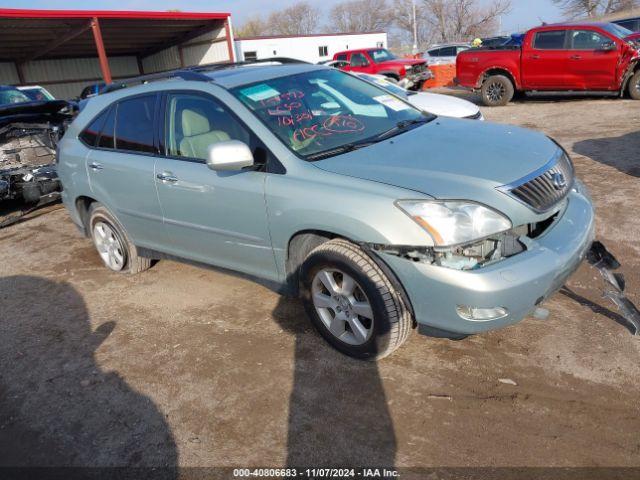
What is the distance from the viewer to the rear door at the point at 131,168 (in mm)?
4121

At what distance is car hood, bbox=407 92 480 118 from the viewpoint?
7004 millimetres

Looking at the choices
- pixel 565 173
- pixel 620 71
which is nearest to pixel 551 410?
pixel 565 173

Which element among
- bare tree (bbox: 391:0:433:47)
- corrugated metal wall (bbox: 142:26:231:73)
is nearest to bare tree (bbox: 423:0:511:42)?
bare tree (bbox: 391:0:433:47)

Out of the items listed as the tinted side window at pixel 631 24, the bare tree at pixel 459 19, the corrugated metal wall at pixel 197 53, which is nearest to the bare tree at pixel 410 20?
the bare tree at pixel 459 19

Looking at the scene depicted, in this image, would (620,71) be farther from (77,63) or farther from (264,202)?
(77,63)

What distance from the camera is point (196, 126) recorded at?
151 inches

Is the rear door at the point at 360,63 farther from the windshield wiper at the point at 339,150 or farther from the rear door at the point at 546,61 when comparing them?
the windshield wiper at the point at 339,150

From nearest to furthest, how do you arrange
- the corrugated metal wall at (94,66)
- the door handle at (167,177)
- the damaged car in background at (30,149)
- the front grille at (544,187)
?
the front grille at (544,187) → the door handle at (167,177) → the damaged car in background at (30,149) → the corrugated metal wall at (94,66)

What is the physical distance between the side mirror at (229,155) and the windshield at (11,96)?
941 centimetres

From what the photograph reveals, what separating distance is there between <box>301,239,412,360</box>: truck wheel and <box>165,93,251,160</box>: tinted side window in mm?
1053

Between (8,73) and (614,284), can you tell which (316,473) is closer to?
(614,284)

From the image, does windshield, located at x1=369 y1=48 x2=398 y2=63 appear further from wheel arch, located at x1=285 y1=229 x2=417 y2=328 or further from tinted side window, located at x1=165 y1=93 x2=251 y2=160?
wheel arch, located at x1=285 y1=229 x2=417 y2=328

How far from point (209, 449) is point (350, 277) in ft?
3.92

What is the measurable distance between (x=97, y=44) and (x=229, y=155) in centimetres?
1991
